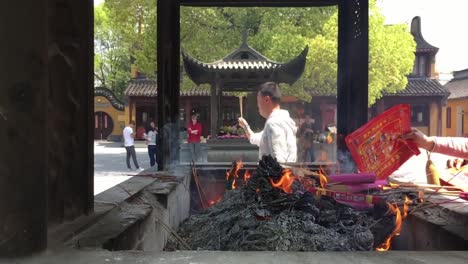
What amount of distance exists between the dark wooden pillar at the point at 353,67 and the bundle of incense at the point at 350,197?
6.98ft

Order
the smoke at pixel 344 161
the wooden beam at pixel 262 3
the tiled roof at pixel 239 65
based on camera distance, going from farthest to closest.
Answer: the tiled roof at pixel 239 65 < the wooden beam at pixel 262 3 < the smoke at pixel 344 161

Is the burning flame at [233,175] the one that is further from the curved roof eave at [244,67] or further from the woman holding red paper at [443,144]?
the curved roof eave at [244,67]

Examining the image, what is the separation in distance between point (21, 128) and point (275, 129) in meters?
2.78

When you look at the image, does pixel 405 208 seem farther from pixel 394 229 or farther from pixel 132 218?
pixel 132 218

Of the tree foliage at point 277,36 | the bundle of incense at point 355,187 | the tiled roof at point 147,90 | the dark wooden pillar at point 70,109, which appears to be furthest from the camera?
the tiled roof at point 147,90

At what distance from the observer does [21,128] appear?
190 cm

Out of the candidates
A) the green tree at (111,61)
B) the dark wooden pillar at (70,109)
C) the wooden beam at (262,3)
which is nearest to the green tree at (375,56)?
the wooden beam at (262,3)

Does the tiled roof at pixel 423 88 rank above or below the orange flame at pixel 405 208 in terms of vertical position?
above

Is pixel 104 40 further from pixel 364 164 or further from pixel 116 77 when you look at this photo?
pixel 364 164

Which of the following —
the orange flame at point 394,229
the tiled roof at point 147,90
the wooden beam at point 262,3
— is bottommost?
the orange flame at point 394,229

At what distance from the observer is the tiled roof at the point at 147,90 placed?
2697cm

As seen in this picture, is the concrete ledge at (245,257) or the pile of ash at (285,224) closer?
the concrete ledge at (245,257)

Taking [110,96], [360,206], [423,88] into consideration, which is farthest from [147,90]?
[360,206]

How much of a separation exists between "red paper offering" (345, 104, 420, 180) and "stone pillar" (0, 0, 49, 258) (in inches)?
98.7
